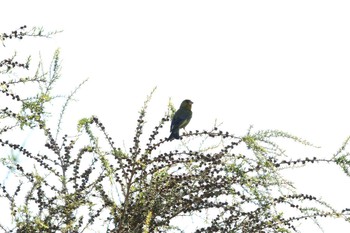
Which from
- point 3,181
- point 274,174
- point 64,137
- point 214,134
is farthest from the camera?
point 64,137

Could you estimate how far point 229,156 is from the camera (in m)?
3.49

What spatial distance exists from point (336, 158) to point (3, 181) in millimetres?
3184

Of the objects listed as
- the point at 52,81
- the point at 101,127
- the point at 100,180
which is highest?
the point at 52,81

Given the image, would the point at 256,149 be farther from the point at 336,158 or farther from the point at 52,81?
the point at 52,81

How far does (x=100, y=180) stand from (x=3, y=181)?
5.10 feet

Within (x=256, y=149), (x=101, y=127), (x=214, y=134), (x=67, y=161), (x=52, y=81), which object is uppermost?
(x=52, y=81)

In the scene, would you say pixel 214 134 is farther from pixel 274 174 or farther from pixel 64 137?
pixel 64 137

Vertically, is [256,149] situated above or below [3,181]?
below

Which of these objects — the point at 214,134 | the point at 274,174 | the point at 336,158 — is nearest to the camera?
the point at 274,174

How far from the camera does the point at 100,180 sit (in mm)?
3725

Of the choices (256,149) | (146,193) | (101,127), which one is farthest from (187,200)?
(101,127)

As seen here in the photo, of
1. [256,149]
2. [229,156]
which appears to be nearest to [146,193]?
[229,156]

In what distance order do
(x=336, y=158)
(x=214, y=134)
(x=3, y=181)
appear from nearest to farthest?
(x=336, y=158)
(x=214, y=134)
(x=3, y=181)

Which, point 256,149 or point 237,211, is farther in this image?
point 237,211
